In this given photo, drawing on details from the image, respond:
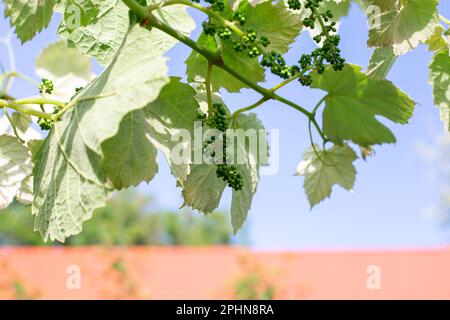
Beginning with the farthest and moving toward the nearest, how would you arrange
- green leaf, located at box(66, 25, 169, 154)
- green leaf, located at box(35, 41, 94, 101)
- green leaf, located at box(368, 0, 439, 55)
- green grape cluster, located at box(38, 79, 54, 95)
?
green leaf, located at box(35, 41, 94, 101) < green grape cluster, located at box(38, 79, 54, 95) < green leaf, located at box(368, 0, 439, 55) < green leaf, located at box(66, 25, 169, 154)

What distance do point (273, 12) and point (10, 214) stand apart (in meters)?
22.6

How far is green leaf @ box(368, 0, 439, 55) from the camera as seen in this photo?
0.84m

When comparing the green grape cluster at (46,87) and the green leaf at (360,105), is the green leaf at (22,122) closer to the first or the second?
the green grape cluster at (46,87)

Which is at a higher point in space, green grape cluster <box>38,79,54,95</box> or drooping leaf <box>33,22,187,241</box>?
green grape cluster <box>38,79,54,95</box>

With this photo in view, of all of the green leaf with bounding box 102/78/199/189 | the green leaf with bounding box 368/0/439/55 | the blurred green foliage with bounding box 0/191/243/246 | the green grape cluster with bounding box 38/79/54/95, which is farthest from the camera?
the blurred green foliage with bounding box 0/191/243/246

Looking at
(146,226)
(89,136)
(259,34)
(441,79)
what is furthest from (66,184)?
(146,226)

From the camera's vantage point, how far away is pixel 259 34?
0.82 meters

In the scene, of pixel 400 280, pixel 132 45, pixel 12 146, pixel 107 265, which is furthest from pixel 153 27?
pixel 400 280

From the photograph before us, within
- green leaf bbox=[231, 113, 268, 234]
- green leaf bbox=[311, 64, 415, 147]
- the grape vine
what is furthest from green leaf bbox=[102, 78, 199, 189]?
green leaf bbox=[311, 64, 415, 147]

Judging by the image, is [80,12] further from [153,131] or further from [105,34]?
[153,131]

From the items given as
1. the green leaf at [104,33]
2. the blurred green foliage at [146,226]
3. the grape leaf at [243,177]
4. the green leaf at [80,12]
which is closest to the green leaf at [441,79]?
the grape leaf at [243,177]

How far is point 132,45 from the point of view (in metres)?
0.68

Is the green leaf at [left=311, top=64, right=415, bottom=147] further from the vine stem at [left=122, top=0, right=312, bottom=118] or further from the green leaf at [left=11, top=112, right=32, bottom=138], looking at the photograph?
the green leaf at [left=11, top=112, right=32, bottom=138]

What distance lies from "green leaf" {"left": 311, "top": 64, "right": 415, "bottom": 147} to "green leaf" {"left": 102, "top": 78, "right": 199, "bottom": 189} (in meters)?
0.22
